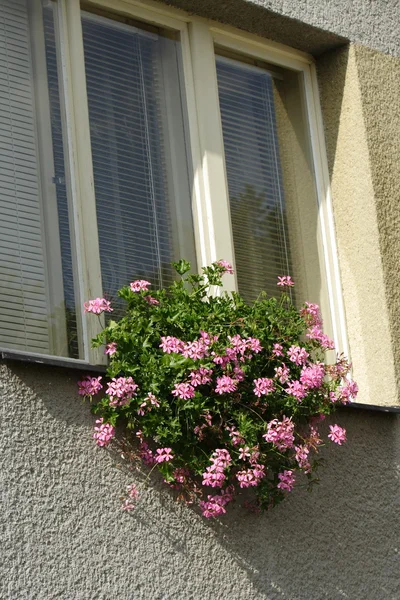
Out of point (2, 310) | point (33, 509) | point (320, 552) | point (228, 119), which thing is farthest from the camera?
point (228, 119)

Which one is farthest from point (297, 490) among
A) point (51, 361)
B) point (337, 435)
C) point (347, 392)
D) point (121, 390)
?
point (51, 361)

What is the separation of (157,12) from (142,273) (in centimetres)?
131

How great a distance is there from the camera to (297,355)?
16.9ft

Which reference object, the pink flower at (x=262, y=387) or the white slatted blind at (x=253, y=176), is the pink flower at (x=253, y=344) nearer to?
the pink flower at (x=262, y=387)

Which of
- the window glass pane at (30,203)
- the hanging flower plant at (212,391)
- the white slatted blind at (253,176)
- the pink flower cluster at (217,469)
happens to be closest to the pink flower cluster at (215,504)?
the hanging flower plant at (212,391)

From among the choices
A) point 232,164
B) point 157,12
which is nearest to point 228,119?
point 232,164

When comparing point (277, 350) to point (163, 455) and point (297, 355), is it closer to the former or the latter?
point (297, 355)

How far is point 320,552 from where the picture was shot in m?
5.39

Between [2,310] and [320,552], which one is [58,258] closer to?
[2,310]

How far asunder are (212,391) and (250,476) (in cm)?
37

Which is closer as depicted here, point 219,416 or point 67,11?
point 219,416

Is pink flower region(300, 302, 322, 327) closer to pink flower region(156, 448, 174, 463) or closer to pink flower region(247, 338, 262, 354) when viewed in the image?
pink flower region(247, 338, 262, 354)

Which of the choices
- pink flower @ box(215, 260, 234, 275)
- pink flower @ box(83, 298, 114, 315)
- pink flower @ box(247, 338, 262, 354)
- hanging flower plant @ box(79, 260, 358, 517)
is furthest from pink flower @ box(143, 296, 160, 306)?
pink flower @ box(247, 338, 262, 354)

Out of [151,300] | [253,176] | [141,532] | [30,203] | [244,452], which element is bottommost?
[141,532]
